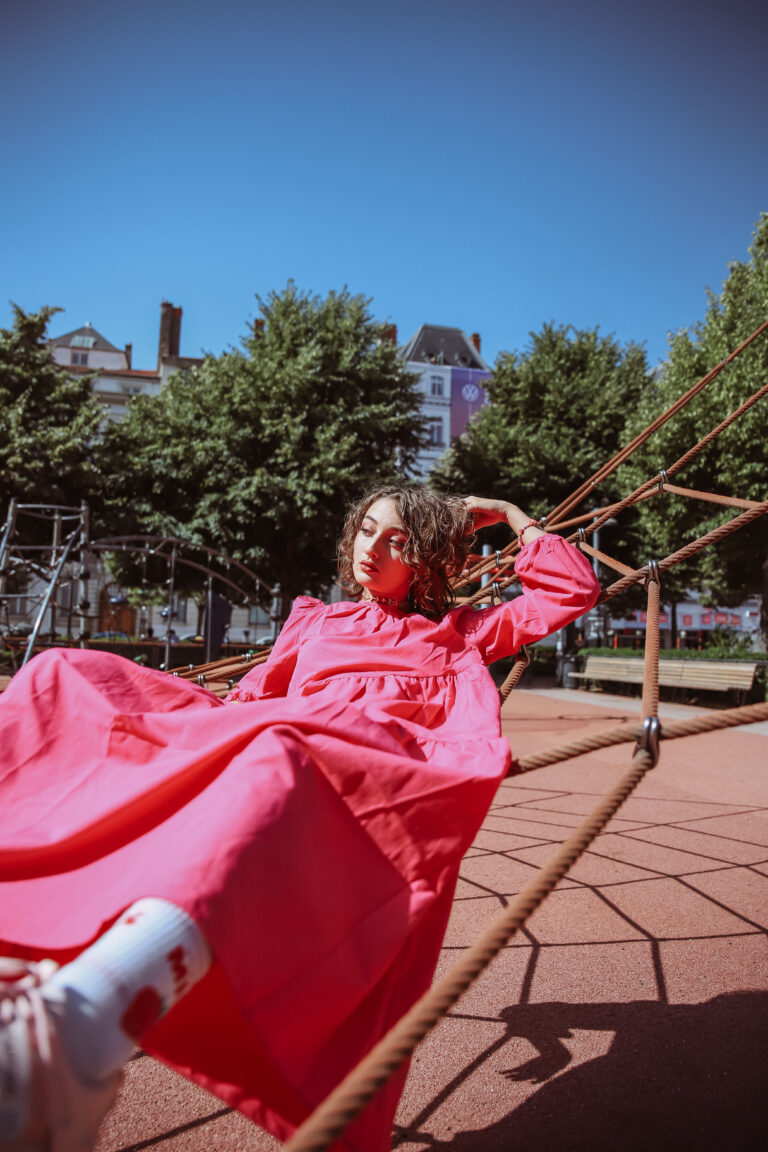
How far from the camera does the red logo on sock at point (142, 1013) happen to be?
80cm

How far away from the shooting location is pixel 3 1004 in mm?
719

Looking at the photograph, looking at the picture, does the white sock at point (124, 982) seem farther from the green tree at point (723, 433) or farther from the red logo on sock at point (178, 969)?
the green tree at point (723, 433)

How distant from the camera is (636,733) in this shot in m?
1.16

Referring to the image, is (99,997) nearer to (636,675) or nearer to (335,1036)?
(335,1036)

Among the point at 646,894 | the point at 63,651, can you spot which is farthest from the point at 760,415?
the point at 63,651

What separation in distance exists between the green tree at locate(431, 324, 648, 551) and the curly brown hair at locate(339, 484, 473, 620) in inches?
559

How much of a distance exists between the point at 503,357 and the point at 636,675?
925 centimetres

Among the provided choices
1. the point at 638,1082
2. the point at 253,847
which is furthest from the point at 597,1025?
the point at 253,847

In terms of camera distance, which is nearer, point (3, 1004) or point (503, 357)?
point (3, 1004)

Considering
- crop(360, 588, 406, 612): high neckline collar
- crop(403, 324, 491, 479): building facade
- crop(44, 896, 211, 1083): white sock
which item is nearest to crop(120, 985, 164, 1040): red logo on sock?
crop(44, 896, 211, 1083): white sock

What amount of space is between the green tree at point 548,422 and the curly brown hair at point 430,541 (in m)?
14.2

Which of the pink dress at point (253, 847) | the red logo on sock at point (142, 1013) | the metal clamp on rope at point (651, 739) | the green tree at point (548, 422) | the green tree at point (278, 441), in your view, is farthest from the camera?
the green tree at point (548, 422)

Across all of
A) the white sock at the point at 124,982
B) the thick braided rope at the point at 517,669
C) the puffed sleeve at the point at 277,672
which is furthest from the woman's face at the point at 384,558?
the white sock at the point at 124,982

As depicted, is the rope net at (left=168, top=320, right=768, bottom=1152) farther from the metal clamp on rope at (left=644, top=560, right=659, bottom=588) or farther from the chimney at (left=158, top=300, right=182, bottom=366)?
the chimney at (left=158, top=300, right=182, bottom=366)
